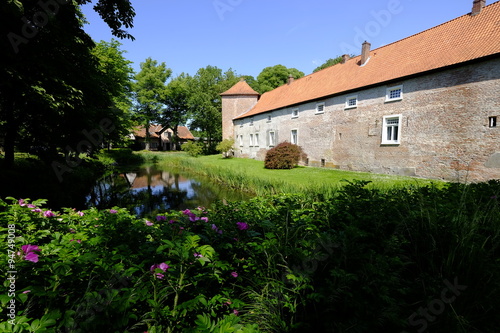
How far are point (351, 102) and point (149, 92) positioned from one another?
36.7m

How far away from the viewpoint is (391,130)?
1443 cm

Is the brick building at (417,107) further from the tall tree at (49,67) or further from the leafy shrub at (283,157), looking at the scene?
the tall tree at (49,67)

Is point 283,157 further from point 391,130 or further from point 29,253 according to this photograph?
point 29,253

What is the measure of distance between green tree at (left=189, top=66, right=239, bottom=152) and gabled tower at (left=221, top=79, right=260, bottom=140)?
317 inches

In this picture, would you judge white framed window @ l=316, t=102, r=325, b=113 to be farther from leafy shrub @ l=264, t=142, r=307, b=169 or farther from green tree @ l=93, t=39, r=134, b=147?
green tree @ l=93, t=39, r=134, b=147

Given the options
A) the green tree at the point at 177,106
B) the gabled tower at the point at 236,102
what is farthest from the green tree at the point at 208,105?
the gabled tower at the point at 236,102

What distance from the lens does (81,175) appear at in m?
11.5

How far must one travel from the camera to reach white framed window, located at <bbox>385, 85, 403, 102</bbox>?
13.7 metres

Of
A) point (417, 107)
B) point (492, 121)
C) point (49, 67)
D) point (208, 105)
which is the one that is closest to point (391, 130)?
point (417, 107)

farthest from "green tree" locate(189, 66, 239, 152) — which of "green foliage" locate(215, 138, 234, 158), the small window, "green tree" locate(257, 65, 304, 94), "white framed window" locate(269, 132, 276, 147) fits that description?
the small window

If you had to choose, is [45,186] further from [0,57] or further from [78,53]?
[78,53]

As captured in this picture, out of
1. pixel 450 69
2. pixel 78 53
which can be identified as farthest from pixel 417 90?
pixel 78 53

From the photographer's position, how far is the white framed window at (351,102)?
53.4ft

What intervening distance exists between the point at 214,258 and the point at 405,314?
1.52 meters
